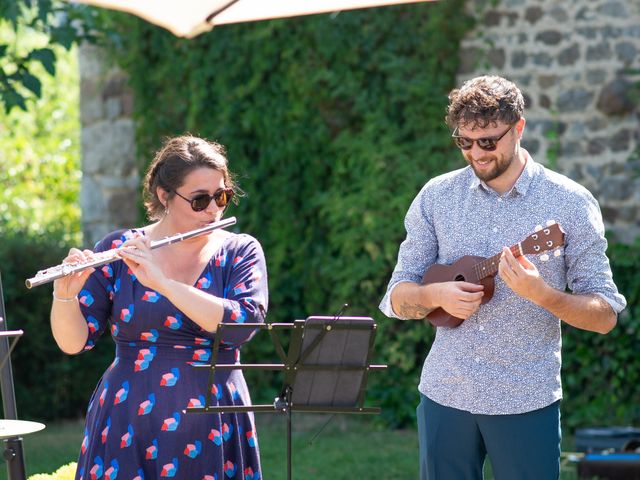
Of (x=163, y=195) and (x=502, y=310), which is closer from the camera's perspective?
(x=502, y=310)

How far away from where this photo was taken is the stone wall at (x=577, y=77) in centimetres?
739

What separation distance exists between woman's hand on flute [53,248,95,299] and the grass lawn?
2.46 m

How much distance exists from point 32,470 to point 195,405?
3.18 meters

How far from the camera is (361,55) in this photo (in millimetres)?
8023

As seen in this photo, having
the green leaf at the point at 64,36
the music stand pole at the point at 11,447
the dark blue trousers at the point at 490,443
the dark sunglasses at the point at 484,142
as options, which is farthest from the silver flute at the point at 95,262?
the green leaf at the point at 64,36

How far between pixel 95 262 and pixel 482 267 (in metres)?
1.18

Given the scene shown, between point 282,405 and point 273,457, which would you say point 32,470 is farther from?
point 282,405

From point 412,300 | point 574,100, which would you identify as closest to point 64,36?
point 574,100

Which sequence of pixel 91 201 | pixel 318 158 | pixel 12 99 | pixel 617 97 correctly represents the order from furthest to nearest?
pixel 91 201
pixel 318 158
pixel 617 97
pixel 12 99

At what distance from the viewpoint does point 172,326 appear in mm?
3645

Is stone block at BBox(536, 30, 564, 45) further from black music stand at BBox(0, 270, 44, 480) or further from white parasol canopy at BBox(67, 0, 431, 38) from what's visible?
→ black music stand at BBox(0, 270, 44, 480)

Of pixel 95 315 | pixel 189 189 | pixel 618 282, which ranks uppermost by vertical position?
pixel 189 189

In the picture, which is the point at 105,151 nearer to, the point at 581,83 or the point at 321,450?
the point at 321,450

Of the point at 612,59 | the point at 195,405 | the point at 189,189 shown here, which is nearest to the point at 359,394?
the point at 195,405
